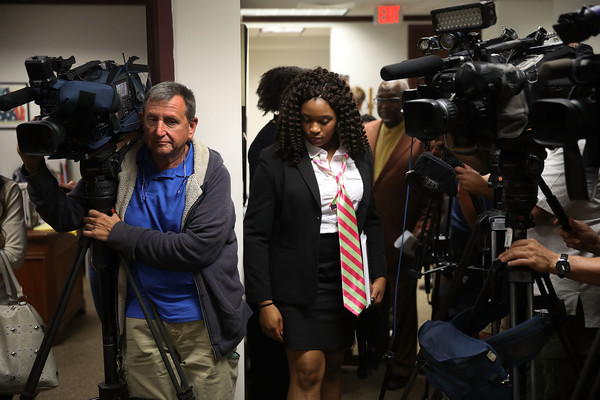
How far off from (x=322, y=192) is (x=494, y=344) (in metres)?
0.85

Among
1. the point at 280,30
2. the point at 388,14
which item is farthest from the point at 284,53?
the point at 388,14

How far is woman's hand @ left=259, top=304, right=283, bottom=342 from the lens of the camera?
2.26 meters

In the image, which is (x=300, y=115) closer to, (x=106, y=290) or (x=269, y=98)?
(x=269, y=98)

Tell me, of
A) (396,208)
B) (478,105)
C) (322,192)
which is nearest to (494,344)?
(478,105)

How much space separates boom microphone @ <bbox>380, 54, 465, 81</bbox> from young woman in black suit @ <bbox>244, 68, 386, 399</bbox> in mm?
573

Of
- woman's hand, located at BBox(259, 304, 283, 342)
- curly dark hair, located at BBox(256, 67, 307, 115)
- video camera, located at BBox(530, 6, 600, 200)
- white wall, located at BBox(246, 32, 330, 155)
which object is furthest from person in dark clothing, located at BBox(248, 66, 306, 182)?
white wall, located at BBox(246, 32, 330, 155)

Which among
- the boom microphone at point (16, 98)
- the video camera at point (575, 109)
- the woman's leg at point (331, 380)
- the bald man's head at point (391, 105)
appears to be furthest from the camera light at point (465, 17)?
the bald man's head at point (391, 105)

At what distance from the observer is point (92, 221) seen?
194 centimetres

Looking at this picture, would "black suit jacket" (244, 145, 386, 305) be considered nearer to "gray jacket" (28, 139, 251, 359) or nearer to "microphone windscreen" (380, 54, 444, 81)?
"gray jacket" (28, 139, 251, 359)

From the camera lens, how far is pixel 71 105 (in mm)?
1771

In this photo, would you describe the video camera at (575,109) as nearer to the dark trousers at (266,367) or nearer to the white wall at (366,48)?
the dark trousers at (266,367)

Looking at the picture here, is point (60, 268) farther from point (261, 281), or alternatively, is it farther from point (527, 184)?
point (527, 184)

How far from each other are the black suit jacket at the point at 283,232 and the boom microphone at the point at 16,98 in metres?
0.83

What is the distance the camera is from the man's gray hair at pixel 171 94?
200 centimetres
